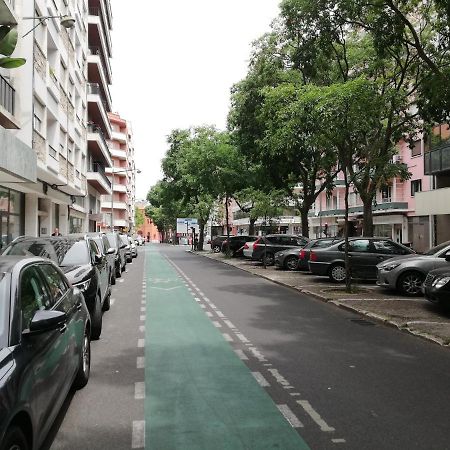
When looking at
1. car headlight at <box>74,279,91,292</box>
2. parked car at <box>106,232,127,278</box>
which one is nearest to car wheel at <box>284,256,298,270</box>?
Answer: parked car at <box>106,232,127,278</box>

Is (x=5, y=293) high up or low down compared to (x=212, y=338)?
up

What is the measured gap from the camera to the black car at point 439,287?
33.5 ft

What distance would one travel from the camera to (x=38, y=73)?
21.5 m

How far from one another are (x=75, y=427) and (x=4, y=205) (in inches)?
693

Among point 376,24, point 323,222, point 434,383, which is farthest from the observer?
point 323,222

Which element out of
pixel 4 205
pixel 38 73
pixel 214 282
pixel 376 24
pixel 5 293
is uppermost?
pixel 38 73

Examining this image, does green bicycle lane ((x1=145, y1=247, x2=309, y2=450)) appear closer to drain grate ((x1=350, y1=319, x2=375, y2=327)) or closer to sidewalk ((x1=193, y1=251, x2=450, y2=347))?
drain grate ((x1=350, y1=319, x2=375, y2=327))

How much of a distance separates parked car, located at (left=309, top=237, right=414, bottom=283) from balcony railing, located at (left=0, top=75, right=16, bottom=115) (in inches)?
461

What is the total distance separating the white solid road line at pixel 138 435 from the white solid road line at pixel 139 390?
72 cm

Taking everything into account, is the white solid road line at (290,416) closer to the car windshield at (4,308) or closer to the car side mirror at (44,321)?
the car side mirror at (44,321)

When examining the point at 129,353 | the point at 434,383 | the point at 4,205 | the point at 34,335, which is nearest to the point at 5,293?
the point at 34,335

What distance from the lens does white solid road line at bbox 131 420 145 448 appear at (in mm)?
4129

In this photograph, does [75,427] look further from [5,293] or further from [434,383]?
[434,383]

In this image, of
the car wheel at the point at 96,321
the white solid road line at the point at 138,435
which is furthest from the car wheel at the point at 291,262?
the white solid road line at the point at 138,435
